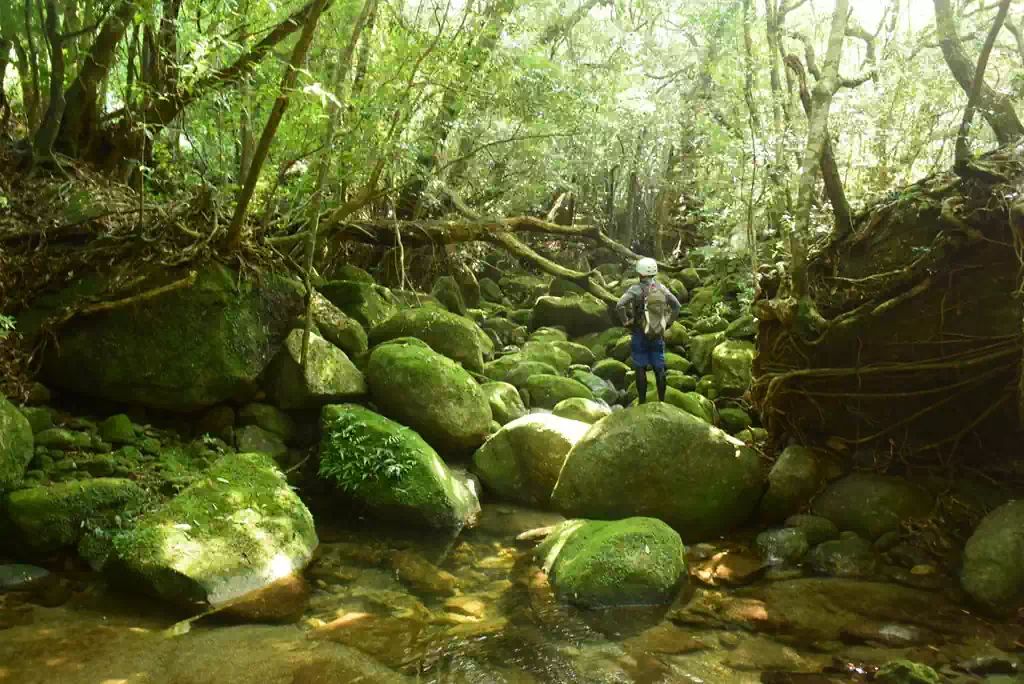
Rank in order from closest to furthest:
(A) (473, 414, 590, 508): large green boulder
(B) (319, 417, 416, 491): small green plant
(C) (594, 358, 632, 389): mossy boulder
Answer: (B) (319, 417, 416, 491): small green plant
(A) (473, 414, 590, 508): large green boulder
(C) (594, 358, 632, 389): mossy boulder

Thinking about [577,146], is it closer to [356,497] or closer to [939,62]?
[939,62]

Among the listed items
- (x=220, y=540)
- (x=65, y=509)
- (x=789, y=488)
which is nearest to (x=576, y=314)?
(x=789, y=488)

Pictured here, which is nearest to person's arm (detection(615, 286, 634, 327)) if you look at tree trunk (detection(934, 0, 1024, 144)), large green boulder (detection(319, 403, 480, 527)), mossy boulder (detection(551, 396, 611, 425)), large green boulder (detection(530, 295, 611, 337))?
mossy boulder (detection(551, 396, 611, 425))

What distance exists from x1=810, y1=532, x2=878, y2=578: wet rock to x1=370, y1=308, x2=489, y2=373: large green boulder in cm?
503

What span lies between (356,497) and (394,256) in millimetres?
6110

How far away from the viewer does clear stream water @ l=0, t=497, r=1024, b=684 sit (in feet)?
13.2

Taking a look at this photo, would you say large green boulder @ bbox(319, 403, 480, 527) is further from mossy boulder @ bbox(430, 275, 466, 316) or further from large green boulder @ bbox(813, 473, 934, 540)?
mossy boulder @ bbox(430, 275, 466, 316)

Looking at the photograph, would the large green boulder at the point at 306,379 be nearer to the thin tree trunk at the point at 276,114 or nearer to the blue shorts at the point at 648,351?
the thin tree trunk at the point at 276,114

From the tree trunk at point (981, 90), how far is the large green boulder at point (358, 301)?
7.24 m

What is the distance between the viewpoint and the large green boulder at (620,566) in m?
5.21

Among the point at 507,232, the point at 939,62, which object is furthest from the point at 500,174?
the point at 939,62

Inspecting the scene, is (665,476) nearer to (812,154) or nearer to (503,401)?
(503,401)

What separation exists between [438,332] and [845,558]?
5.54m

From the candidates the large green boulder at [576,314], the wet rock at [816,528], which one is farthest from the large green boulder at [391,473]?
the large green boulder at [576,314]
